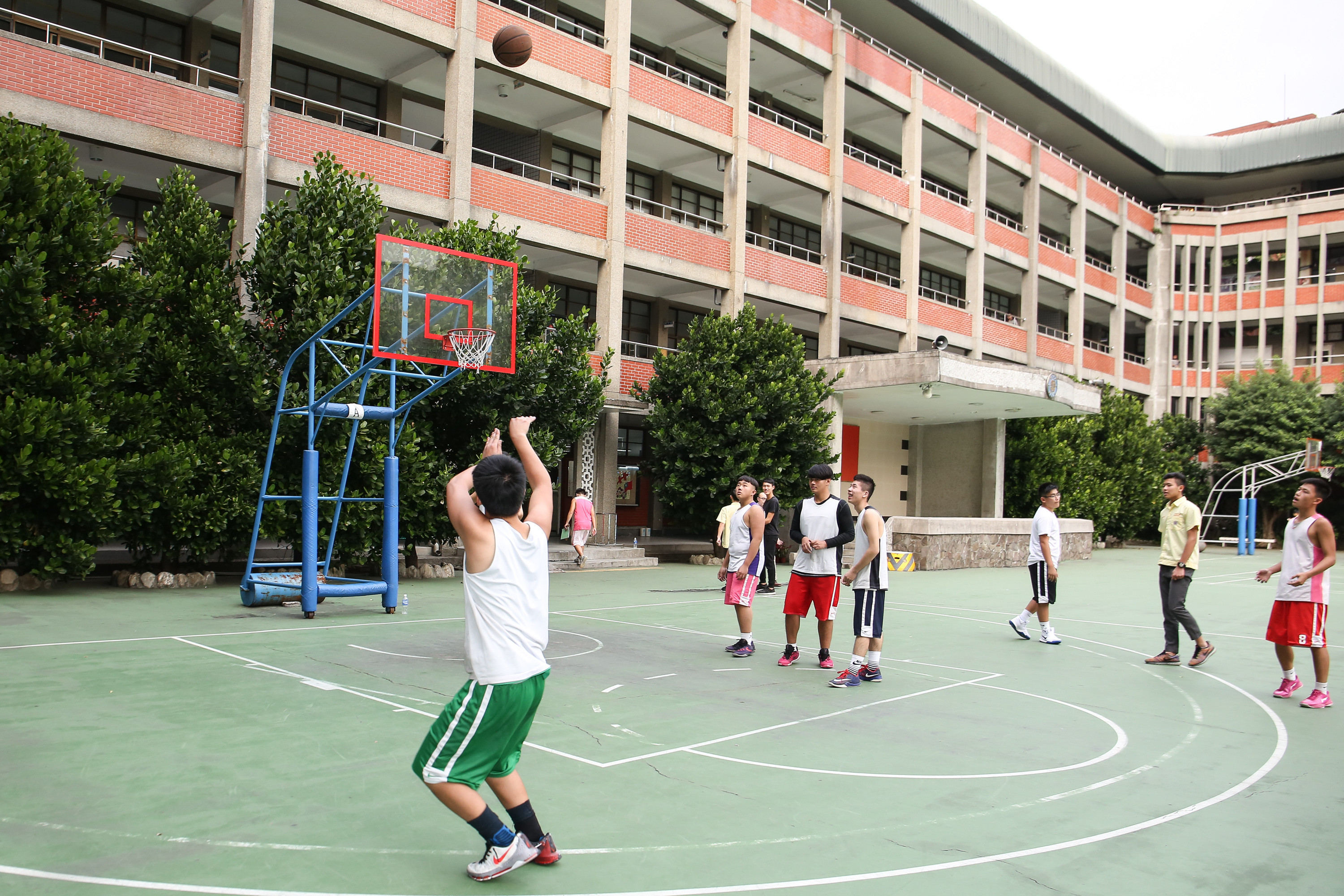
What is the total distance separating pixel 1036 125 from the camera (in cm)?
4075

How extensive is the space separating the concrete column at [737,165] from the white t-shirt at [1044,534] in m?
15.7

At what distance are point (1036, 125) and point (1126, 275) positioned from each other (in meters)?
9.65

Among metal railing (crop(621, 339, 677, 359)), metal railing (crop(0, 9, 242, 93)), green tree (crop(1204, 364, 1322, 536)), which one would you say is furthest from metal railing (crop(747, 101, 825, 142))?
green tree (crop(1204, 364, 1322, 536))

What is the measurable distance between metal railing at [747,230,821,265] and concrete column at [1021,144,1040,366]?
9.80 metres

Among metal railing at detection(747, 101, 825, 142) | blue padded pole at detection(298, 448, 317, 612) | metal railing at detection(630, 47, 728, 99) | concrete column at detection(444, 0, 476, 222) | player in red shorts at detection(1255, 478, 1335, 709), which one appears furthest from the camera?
metal railing at detection(747, 101, 825, 142)

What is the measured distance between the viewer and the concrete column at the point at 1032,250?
3809cm

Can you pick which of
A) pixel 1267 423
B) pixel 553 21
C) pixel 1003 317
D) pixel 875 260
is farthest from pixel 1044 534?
pixel 1267 423

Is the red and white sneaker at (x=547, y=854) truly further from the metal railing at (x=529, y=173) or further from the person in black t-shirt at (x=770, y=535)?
the metal railing at (x=529, y=173)

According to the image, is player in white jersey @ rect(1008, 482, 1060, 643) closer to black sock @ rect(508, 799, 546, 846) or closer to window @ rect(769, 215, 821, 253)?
black sock @ rect(508, 799, 546, 846)

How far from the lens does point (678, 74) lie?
28.2 meters

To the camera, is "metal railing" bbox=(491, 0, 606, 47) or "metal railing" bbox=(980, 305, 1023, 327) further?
"metal railing" bbox=(980, 305, 1023, 327)

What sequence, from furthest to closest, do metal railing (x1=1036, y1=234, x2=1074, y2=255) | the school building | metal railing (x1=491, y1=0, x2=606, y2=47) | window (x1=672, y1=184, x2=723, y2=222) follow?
1. metal railing (x1=1036, y1=234, x2=1074, y2=255)
2. window (x1=672, y1=184, x2=723, y2=222)
3. metal railing (x1=491, y1=0, x2=606, y2=47)
4. the school building

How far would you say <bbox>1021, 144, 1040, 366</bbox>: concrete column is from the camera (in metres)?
38.1

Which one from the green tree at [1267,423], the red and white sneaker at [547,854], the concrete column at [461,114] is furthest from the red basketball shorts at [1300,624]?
the green tree at [1267,423]
